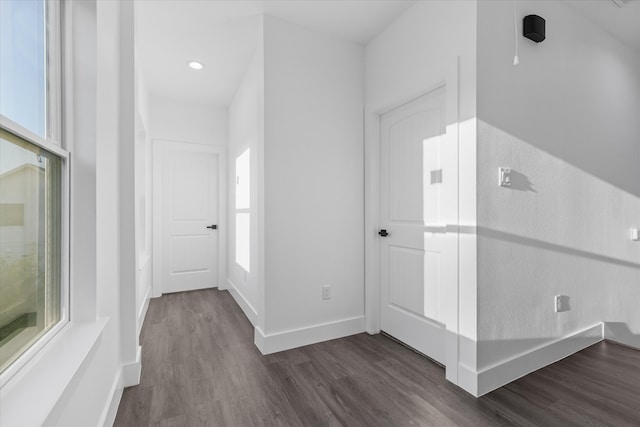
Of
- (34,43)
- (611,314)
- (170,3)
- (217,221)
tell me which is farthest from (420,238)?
(217,221)

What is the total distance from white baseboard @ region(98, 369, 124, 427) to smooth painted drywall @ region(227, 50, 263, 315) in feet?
3.57

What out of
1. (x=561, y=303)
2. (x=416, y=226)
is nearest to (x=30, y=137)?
(x=416, y=226)

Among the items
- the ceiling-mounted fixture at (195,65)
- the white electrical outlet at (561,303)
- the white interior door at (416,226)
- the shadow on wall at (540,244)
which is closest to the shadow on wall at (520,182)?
the shadow on wall at (540,244)

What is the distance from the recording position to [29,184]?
0.99 m

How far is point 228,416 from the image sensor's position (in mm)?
1595

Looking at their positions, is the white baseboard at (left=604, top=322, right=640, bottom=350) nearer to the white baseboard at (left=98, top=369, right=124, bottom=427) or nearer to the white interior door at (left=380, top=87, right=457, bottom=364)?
the white interior door at (left=380, top=87, right=457, bottom=364)

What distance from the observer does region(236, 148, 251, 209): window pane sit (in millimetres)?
3236

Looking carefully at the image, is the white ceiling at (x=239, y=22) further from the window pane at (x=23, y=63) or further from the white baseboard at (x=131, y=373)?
the white baseboard at (x=131, y=373)

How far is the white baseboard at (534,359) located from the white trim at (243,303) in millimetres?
1852

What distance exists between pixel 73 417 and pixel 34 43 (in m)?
1.30

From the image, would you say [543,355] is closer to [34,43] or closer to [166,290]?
[34,43]

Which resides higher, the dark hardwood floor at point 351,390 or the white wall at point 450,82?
the white wall at point 450,82

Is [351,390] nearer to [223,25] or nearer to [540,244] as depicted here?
[540,244]

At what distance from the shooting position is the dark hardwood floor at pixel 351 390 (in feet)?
5.16
